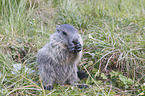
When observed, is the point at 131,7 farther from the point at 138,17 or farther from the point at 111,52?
the point at 111,52

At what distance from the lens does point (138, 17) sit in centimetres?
509

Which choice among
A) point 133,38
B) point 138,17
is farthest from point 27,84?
point 138,17

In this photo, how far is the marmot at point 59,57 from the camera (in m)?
2.99

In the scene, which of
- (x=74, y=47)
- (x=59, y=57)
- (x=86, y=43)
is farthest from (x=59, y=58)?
(x=86, y=43)

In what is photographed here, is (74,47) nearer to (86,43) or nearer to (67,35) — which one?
(67,35)

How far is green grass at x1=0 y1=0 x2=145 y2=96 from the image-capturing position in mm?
2986

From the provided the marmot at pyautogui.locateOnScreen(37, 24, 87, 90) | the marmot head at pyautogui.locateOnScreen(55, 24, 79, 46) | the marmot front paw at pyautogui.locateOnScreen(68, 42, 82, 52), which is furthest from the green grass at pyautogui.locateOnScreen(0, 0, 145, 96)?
the marmot head at pyautogui.locateOnScreen(55, 24, 79, 46)

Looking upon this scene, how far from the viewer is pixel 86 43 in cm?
416

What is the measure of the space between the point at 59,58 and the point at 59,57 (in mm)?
20

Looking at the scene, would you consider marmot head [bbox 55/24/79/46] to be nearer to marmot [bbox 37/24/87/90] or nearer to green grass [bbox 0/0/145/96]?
marmot [bbox 37/24/87/90]

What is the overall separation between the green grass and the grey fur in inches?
8.4

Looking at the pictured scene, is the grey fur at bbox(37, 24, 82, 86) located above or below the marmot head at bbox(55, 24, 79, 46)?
below

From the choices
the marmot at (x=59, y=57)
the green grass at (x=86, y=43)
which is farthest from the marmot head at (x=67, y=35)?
the green grass at (x=86, y=43)

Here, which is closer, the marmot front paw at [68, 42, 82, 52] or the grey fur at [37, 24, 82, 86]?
the marmot front paw at [68, 42, 82, 52]
